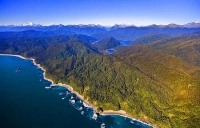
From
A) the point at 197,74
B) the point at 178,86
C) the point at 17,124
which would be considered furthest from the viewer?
the point at 197,74

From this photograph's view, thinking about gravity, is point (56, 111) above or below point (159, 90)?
below

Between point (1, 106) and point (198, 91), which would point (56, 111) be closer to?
point (1, 106)

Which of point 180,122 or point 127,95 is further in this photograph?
point 127,95

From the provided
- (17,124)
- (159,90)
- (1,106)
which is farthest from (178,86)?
(1,106)

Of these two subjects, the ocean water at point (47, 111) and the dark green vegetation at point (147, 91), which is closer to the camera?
the ocean water at point (47, 111)

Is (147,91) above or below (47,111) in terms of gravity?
above

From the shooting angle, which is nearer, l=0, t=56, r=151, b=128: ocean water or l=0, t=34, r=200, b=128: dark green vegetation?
l=0, t=56, r=151, b=128: ocean water

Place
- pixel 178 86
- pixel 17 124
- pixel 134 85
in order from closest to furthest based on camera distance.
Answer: pixel 17 124 < pixel 178 86 < pixel 134 85

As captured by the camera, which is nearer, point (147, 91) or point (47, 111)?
point (47, 111)
